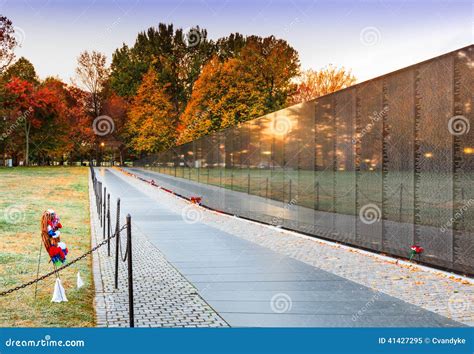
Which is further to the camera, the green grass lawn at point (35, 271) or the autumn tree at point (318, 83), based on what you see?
the autumn tree at point (318, 83)

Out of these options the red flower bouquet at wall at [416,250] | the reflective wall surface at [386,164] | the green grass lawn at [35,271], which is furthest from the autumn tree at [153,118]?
the red flower bouquet at wall at [416,250]

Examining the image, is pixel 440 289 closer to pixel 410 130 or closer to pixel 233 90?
pixel 410 130

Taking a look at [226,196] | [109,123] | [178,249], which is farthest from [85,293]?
[109,123]

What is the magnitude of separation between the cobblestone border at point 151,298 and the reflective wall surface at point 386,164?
4.22 m

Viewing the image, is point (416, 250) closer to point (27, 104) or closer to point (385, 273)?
point (385, 273)

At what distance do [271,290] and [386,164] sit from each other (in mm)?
4033

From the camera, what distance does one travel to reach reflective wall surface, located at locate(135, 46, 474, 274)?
8664 mm

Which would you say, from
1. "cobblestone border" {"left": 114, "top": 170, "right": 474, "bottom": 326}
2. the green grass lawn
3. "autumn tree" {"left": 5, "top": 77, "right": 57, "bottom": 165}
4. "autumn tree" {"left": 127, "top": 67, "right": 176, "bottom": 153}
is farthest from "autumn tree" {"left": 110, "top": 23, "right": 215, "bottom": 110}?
"cobblestone border" {"left": 114, "top": 170, "right": 474, "bottom": 326}

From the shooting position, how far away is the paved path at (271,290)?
247 inches

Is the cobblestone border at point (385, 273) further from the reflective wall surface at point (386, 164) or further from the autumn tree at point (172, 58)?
the autumn tree at point (172, 58)

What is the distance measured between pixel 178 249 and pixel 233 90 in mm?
34877

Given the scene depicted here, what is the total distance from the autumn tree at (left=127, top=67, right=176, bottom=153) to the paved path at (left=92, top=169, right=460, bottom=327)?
46.2 m

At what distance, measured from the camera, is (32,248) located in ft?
37.4

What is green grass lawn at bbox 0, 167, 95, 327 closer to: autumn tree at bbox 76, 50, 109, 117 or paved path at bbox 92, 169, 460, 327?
paved path at bbox 92, 169, 460, 327
